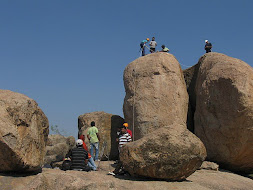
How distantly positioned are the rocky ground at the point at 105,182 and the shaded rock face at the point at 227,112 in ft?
3.83

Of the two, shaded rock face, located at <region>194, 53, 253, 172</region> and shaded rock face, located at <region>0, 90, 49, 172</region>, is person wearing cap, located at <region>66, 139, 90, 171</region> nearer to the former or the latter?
shaded rock face, located at <region>0, 90, 49, 172</region>

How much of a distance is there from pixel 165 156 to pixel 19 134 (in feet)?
12.7

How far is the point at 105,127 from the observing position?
51.3ft

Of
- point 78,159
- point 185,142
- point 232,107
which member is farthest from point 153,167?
point 232,107

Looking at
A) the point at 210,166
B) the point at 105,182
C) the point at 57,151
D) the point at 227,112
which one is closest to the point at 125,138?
the point at 210,166

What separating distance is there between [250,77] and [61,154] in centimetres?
1600

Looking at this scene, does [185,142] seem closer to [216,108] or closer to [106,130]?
[216,108]

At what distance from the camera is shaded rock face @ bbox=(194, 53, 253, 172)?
1184cm

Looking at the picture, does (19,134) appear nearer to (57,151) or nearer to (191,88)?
(191,88)

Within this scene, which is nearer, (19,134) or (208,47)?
(19,134)

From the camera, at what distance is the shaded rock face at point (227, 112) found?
1184 centimetres

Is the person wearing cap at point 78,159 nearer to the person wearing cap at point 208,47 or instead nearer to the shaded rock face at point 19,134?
A: the shaded rock face at point 19,134

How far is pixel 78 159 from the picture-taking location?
9570 millimetres

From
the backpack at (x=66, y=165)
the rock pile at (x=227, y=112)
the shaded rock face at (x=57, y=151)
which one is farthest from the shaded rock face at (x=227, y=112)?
the shaded rock face at (x=57, y=151)
